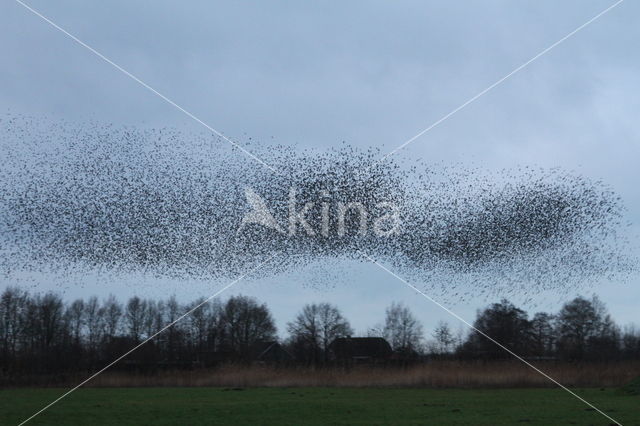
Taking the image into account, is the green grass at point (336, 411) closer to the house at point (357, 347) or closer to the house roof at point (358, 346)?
the house at point (357, 347)

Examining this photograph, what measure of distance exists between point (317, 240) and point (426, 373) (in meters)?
18.6

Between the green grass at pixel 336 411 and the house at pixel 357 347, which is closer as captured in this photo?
the green grass at pixel 336 411

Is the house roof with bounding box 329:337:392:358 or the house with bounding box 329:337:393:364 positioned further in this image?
the house roof with bounding box 329:337:392:358

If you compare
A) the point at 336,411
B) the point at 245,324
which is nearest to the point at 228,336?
the point at 245,324

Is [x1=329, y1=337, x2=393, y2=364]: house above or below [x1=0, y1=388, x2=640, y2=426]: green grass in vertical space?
above

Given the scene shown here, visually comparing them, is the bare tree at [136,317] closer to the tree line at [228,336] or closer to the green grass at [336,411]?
the tree line at [228,336]

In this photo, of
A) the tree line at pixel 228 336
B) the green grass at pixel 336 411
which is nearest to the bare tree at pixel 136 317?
the tree line at pixel 228 336

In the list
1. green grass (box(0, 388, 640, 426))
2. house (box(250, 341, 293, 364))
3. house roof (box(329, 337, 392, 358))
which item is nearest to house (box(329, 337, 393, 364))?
house roof (box(329, 337, 392, 358))

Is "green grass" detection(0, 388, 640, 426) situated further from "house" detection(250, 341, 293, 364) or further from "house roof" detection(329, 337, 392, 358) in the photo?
"house roof" detection(329, 337, 392, 358)

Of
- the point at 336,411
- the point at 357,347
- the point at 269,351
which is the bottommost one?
the point at 336,411

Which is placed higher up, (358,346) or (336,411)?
(358,346)

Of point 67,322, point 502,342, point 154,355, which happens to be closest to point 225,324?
point 154,355

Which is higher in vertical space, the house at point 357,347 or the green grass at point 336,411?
the house at point 357,347

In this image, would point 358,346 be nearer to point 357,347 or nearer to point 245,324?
point 357,347
